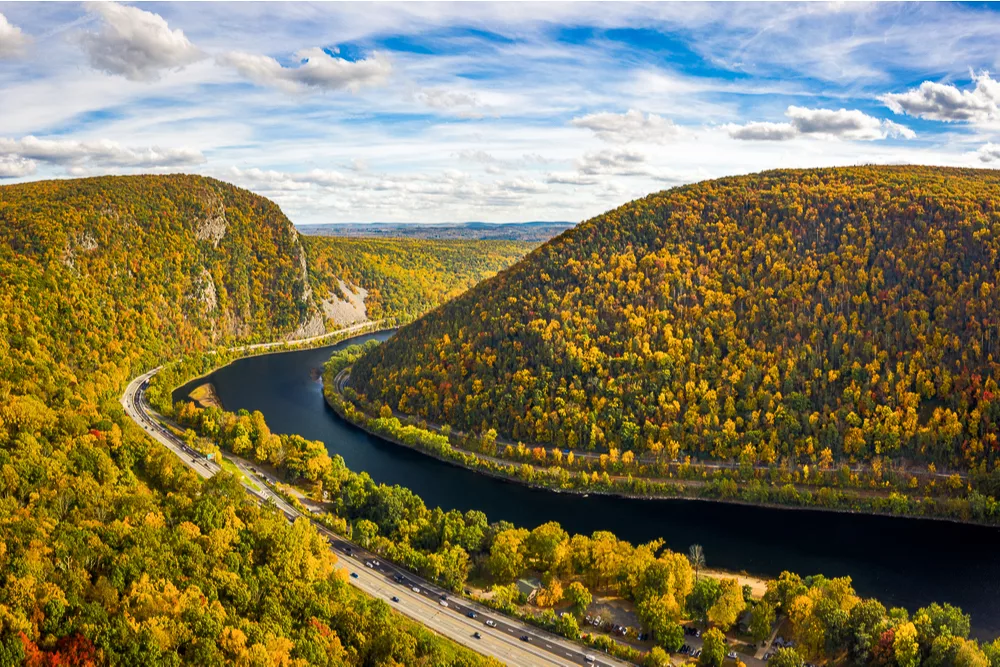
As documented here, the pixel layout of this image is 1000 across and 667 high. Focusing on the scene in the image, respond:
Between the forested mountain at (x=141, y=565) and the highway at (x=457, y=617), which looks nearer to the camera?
the forested mountain at (x=141, y=565)

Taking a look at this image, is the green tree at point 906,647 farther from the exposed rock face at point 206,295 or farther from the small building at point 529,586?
the exposed rock face at point 206,295

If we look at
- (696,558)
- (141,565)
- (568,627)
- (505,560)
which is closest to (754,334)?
(696,558)

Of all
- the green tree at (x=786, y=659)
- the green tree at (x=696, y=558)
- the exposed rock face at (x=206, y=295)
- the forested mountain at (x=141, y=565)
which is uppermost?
the exposed rock face at (x=206, y=295)

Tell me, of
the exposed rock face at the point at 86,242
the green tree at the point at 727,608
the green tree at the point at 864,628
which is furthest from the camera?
the exposed rock face at the point at 86,242

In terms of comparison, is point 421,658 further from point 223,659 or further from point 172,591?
point 172,591

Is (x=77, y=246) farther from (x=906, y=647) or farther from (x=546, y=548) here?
(x=906, y=647)

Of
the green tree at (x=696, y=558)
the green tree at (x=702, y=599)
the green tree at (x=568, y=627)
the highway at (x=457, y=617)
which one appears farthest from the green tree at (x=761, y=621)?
the green tree at (x=568, y=627)

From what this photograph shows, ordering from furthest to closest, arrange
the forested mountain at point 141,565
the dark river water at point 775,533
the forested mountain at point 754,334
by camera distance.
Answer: the forested mountain at point 754,334 → the dark river water at point 775,533 → the forested mountain at point 141,565
